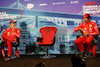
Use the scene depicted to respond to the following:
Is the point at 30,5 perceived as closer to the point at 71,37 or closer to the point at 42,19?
the point at 42,19

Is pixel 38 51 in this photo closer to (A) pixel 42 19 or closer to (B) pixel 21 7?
(A) pixel 42 19

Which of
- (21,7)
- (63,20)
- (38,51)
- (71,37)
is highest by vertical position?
(21,7)

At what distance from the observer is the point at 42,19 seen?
4930 millimetres

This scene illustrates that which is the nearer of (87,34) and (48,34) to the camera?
(87,34)

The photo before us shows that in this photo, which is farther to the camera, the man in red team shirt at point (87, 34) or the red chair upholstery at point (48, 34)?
the red chair upholstery at point (48, 34)

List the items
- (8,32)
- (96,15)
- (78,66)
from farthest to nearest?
(96,15) → (8,32) → (78,66)

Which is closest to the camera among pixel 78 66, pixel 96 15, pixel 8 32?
pixel 78 66

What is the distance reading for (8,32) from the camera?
14.2 feet

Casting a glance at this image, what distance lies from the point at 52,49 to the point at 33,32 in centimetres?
102

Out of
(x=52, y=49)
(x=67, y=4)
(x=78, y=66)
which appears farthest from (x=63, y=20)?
(x=78, y=66)

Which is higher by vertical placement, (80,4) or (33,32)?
(80,4)

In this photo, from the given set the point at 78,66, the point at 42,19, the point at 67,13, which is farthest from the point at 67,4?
the point at 78,66

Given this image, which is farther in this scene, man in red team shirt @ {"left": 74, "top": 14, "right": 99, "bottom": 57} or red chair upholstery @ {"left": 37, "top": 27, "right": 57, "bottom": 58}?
red chair upholstery @ {"left": 37, "top": 27, "right": 57, "bottom": 58}

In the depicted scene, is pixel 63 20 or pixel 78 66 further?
pixel 63 20
